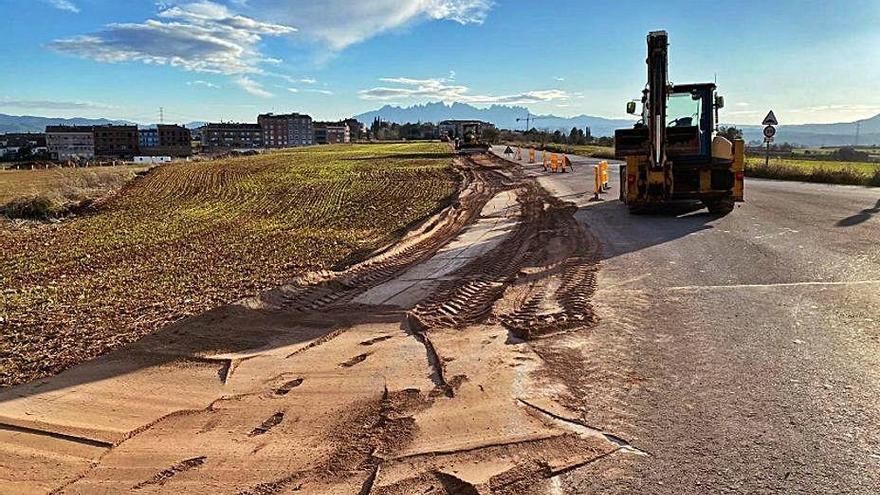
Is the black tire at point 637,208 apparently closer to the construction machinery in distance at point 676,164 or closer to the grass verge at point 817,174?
the construction machinery in distance at point 676,164

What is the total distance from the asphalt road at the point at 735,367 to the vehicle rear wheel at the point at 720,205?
3.54m

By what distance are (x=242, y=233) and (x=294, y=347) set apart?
345 inches

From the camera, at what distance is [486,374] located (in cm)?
497

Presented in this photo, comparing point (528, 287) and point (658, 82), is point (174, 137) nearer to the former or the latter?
point (658, 82)

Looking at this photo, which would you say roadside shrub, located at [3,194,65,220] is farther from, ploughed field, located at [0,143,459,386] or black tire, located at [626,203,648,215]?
black tire, located at [626,203,648,215]

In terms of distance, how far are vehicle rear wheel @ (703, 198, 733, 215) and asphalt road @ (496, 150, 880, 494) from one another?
354 centimetres

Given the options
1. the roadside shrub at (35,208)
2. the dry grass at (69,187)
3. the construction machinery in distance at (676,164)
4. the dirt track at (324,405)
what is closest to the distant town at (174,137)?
the dry grass at (69,187)

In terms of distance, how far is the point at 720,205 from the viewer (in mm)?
13711

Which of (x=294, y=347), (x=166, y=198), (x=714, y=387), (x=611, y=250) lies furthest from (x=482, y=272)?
(x=166, y=198)

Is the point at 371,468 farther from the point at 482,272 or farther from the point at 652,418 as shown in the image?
the point at 482,272

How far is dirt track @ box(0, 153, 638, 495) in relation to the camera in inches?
141

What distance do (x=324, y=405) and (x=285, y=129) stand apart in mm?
188473

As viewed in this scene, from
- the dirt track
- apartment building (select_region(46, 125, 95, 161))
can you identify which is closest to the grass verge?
the dirt track

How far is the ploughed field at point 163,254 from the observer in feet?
21.3
